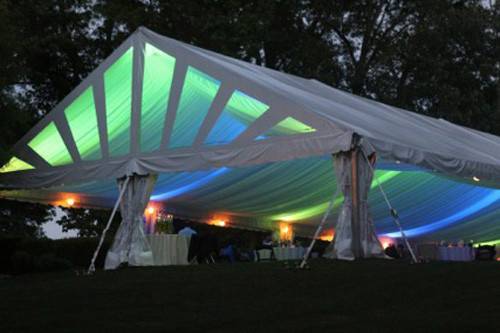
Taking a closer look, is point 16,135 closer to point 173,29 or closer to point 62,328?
point 173,29

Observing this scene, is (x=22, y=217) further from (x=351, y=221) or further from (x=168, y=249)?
(x=351, y=221)

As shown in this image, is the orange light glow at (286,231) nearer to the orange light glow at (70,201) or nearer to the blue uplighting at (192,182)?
the blue uplighting at (192,182)

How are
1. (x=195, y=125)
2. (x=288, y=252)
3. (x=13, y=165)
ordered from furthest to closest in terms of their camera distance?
1. (x=288, y=252)
2. (x=13, y=165)
3. (x=195, y=125)

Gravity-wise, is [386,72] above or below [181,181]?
above

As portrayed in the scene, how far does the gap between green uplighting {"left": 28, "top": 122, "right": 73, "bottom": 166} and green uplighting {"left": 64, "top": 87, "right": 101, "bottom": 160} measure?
39 cm

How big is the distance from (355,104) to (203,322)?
29.8 ft

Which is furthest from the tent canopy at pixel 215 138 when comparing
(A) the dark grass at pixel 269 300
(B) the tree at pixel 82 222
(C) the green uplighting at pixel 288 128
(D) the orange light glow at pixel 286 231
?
(B) the tree at pixel 82 222

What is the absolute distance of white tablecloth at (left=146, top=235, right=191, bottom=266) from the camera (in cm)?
1260

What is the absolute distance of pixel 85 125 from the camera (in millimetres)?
13633

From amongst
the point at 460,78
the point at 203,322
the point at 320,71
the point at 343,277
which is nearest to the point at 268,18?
the point at 320,71

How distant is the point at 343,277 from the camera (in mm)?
8141

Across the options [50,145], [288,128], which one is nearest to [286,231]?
[50,145]

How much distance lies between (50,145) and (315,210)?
6327 millimetres

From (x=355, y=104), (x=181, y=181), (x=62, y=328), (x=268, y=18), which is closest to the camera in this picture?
(x=62, y=328)
